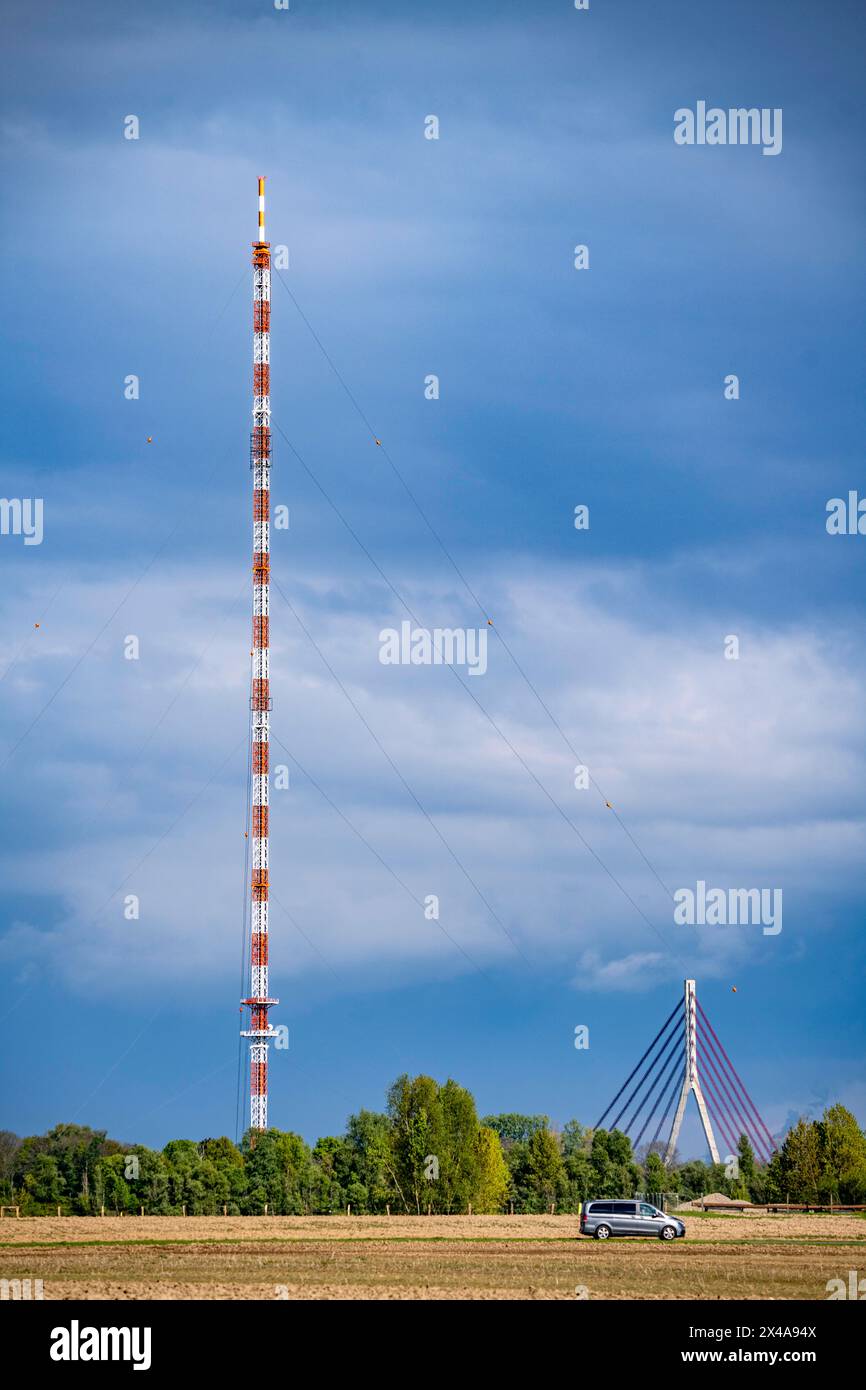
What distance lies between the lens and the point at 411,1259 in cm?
6134

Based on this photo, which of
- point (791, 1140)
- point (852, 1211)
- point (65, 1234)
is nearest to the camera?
point (65, 1234)

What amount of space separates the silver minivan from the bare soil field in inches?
39.5

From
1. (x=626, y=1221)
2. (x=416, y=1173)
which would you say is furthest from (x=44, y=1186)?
(x=626, y=1221)

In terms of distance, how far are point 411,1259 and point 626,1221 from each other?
19031 mm

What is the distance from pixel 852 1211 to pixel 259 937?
43434mm

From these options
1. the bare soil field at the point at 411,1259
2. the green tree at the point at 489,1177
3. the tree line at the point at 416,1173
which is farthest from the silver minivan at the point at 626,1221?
the green tree at the point at 489,1177

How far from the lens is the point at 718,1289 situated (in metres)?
50.7

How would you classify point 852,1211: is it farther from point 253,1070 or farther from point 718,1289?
point 718,1289

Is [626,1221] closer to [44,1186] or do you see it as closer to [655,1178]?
[655,1178]

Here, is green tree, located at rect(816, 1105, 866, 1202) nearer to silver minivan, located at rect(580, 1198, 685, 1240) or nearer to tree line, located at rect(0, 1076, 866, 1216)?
tree line, located at rect(0, 1076, 866, 1216)

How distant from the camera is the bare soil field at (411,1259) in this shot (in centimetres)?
4953

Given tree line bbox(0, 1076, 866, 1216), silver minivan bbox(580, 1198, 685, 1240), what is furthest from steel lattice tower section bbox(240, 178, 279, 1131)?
silver minivan bbox(580, 1198, 685, 1240)

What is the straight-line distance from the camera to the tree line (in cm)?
10250
